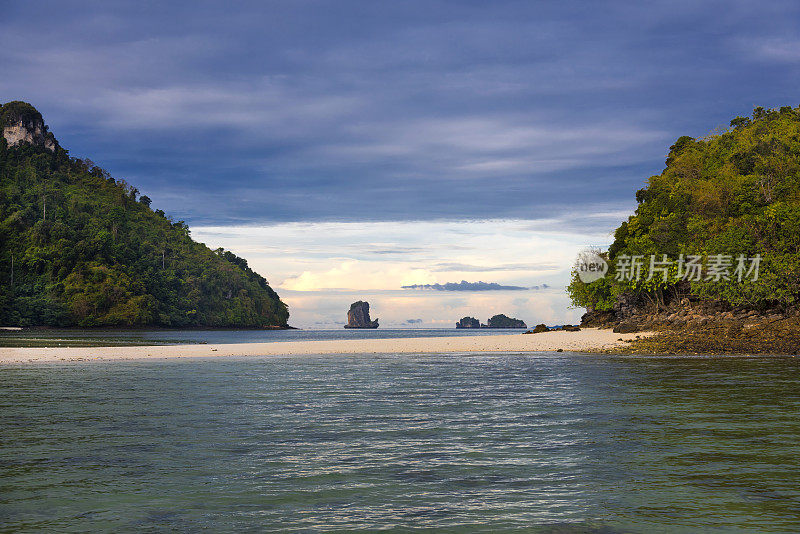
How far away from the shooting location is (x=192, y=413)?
1820 cm

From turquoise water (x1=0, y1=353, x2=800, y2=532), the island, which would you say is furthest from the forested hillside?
turquoise water (x1=0, y1=353, x2=800, y2=532)

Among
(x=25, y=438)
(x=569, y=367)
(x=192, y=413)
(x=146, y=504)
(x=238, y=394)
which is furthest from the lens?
(x=569, y=367)

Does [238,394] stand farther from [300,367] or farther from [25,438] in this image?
[300,367]

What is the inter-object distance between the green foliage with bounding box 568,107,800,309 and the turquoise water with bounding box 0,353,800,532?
3841 cm

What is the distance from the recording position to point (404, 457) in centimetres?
1212

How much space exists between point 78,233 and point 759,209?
16899cm

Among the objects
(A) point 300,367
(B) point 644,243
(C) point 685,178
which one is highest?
(C) point 685,178

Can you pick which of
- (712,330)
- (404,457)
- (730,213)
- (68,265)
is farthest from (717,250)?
(68,265)

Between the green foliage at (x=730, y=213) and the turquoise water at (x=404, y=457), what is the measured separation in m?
38.4

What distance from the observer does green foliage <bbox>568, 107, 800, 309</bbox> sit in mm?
58000

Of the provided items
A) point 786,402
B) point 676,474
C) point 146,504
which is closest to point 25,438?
Answer: point 146,504

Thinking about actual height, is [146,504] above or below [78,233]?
below

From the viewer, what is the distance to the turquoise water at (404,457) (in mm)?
8484

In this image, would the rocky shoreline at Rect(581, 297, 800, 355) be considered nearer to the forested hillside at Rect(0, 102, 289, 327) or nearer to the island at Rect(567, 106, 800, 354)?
the island at Rect(567, 106, 800, 354)
